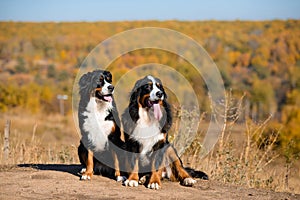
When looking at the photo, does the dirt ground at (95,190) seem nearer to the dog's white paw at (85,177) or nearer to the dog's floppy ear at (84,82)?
the dog's white paw at (85,177)

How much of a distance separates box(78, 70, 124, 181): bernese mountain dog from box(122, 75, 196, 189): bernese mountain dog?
0.35 m

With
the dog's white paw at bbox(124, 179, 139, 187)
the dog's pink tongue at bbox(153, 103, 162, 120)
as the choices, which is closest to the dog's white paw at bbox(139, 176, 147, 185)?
the dog's white paw at bbox(124, 179, 139, 187)

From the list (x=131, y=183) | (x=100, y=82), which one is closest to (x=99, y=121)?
(x=100, y=82)

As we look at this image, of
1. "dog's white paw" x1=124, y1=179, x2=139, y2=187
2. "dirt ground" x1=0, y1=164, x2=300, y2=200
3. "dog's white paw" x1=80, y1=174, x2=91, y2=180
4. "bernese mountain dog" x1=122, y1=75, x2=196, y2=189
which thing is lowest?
"dirt ground" x1=0, y1=164, x2=300, y2=200

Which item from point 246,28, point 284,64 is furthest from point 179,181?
point 246,28

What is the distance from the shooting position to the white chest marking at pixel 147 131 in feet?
27.6

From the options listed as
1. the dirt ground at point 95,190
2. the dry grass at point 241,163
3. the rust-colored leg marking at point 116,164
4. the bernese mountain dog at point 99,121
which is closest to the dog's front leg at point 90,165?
the bernese mountain dog at point 99,121

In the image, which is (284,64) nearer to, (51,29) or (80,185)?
(51,29)

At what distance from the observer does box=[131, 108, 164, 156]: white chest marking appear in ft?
27.6

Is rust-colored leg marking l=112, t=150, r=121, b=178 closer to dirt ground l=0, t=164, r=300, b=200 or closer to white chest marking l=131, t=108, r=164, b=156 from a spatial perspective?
dirt ground l=0, t=164, r=300, b=200

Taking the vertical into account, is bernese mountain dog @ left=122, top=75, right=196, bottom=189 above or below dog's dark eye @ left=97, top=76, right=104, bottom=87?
below

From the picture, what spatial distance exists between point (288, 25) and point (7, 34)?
66.7 m

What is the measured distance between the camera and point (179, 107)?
40.3 ft

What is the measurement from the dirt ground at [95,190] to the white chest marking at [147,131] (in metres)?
0.75
